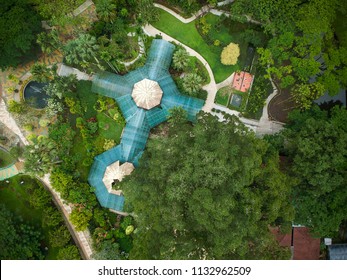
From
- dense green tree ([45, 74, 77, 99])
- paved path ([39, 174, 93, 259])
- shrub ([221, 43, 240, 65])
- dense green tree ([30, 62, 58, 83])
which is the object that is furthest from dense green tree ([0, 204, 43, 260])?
shrub ([221, 43, 240, 65])

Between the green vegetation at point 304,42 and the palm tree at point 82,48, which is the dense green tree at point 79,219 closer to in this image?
the palm tree at point 82,48

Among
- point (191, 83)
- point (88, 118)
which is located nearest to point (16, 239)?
point (88, 118)

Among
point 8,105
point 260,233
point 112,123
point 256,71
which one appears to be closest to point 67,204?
point 112,123

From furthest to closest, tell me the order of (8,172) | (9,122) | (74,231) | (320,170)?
(9,122) → (8,172) → (74,231) → (320,170)

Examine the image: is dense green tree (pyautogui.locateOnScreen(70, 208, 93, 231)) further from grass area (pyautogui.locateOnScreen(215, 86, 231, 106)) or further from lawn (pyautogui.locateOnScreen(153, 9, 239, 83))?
lawn (pyautogui.locateOnScreen(153, 9, 239, 83))

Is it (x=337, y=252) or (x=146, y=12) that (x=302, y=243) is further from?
(x=146, y=12)

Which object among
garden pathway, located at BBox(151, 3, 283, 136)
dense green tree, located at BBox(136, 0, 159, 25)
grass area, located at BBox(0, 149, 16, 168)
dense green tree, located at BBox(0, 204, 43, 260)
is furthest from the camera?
garden pathway, located at BBox(151, 3, 283, 136)
